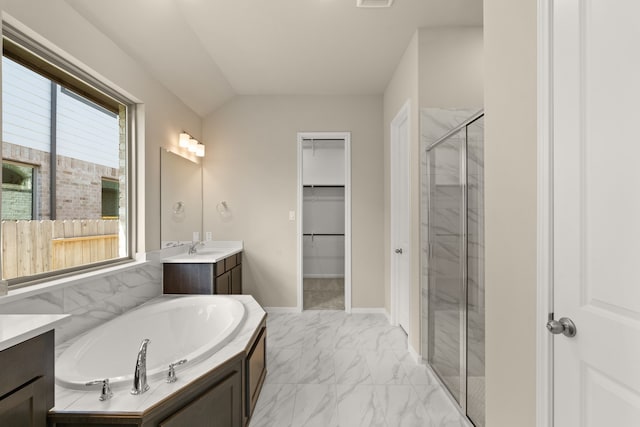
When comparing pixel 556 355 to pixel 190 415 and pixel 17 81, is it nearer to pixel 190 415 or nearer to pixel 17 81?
pixel 190 415

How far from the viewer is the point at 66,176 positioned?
1.98 metres

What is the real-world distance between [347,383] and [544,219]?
1.82 m

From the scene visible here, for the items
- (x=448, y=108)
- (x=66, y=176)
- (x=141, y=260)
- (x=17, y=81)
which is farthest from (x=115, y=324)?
(x=448, y=108)

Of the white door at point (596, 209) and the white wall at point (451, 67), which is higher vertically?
the white wall at point (451, 67)

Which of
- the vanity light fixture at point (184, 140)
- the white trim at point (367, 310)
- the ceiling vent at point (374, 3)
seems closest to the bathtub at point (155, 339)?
the vanity light fixture at point (184, 140)

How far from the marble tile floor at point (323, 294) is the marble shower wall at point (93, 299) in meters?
2.05

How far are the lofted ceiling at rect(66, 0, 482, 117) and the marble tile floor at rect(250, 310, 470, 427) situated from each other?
8.76 feet

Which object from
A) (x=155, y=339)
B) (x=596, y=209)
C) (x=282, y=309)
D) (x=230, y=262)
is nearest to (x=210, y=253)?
(x=230, y=262)

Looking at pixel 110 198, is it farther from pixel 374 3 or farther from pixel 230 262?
pixel 374 3

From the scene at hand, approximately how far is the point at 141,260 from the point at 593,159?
2.90 metres

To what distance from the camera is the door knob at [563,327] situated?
3.10ft

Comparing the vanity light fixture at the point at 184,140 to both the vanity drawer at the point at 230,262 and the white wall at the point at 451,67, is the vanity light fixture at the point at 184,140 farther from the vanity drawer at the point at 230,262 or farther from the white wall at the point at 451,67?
the white wall at the point at 451,67

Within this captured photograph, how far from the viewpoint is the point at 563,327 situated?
3.17 ft

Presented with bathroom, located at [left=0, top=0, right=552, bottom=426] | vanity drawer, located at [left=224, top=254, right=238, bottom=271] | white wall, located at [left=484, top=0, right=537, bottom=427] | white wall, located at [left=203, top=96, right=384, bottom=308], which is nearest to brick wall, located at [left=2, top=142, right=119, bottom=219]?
bathroom, located at [left=0, top=0, right=552, bottom=426]
